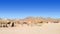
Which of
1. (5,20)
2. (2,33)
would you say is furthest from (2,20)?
(2,33)

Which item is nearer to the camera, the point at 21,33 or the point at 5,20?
the point at 21,33

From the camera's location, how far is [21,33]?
6.72m

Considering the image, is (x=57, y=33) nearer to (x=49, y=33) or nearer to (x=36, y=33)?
(x=49, y=33)

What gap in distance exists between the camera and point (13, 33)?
675 centimetres

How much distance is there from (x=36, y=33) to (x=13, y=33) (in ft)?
4.13

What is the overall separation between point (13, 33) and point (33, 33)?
1.10m

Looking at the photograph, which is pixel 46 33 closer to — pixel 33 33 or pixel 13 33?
pixel 33 33

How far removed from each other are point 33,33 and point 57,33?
1.33 m

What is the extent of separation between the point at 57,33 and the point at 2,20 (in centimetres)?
750

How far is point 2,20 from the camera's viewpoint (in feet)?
42.1

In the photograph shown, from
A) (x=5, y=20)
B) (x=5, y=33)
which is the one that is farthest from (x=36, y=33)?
(x=5, y=20)

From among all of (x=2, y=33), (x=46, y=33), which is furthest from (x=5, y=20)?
(x=46, y=33)

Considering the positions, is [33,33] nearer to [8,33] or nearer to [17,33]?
[17,33]

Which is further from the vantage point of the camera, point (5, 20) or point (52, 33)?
point (5, 20)
